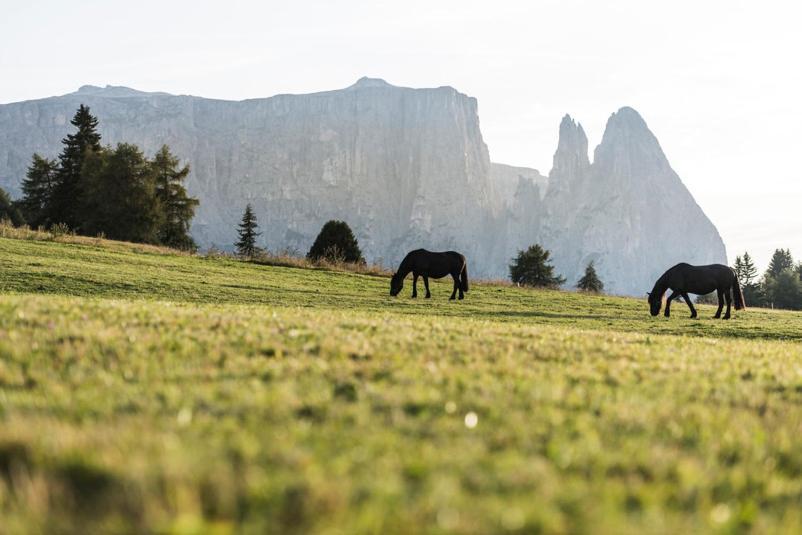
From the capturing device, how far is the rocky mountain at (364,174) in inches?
6678

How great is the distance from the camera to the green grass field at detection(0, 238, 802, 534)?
9.19ft

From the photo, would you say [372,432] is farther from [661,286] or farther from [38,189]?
[38,189]

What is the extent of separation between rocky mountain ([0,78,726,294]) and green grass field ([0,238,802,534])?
6134 inches

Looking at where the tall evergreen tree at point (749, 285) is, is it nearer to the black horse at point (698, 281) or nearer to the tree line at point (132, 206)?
the tree line at point (132, 206)

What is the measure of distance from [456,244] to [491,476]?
178 meters

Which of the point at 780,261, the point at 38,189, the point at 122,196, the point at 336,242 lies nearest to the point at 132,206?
the point at 122,196

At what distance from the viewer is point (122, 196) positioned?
61.7 metres

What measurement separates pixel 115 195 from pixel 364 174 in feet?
402

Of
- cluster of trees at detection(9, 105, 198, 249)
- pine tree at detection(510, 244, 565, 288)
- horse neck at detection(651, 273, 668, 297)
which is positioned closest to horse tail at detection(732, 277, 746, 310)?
horse neck at detection(651, 273, 668, 297)

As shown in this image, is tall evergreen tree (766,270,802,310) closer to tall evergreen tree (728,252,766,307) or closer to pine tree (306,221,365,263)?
tall evergreen tree (728,252,766,307)

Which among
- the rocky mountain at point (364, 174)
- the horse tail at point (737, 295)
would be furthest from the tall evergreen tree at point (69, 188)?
the rocky mountain at point (364, 174)

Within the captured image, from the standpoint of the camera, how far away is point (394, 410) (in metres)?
4.74

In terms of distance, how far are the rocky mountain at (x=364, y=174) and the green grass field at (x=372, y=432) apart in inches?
6134

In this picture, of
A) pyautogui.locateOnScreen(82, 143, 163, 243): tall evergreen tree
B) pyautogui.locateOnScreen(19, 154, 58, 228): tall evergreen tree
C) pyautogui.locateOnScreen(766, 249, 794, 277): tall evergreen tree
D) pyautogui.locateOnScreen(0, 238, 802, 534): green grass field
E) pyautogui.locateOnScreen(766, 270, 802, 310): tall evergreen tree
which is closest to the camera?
pyautogui.locateOnScreen(0, 238, 802, 534): green grass field
